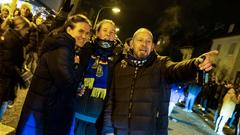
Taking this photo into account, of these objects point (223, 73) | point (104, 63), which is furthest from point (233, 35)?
point (104, 63)

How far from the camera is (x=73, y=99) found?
4395 millimetres

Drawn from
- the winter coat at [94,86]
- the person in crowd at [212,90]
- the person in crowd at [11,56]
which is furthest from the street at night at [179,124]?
the person in crowd at [212,90]

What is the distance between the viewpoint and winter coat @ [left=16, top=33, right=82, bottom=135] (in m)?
4.06

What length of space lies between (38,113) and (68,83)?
46 centimetres

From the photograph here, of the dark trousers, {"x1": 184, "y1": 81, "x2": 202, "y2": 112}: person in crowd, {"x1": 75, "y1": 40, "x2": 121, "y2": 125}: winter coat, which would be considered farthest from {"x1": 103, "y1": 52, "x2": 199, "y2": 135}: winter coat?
{"x1": 184, "y1": 81, "x2": 202, "y2": 112}: person in crowd

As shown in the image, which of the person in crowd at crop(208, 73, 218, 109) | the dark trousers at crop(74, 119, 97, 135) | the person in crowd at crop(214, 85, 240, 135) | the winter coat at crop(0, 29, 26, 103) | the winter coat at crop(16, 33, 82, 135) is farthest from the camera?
the person in crowd at crop(208, 73, 218, 109)

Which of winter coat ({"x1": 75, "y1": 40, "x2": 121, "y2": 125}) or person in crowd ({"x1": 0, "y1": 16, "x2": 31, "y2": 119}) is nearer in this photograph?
winter coat ({"x1": 75, "y1": 40, "x2": 121, "y2": 125})

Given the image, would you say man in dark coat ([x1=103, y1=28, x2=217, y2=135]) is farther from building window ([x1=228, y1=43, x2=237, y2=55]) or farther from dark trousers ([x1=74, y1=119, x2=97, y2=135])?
building window ([x1=228, y1=43, x2=237, y2=55])

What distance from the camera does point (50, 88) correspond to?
4.09 metres

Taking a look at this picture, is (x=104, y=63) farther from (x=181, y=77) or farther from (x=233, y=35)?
(x=233, y=35)

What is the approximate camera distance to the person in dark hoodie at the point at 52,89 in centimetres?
407

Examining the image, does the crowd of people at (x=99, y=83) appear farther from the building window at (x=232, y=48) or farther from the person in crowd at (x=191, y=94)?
the building window at (x=232, y=48)

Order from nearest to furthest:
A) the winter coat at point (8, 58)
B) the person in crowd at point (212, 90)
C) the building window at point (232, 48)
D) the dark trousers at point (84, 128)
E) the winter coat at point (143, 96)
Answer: the winter coat at point (143, 96) < the dark trousers at point (84, 128) < the winter coat at point (8, 58) < the person in crowd at point (212, 90) < the building window at point (232, 48)

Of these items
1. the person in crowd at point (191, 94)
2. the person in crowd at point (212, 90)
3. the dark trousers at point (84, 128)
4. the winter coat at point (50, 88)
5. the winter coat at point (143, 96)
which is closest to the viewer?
the winter coat at point (50, 88)
